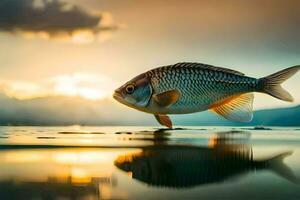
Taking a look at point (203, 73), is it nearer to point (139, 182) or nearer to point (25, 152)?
point (25, 152)

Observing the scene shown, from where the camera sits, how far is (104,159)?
7.98ft

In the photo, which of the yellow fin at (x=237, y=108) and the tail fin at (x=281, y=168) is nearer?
the tail fin at (x=281, y=168)

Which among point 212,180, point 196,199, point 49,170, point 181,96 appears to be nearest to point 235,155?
point 181,96

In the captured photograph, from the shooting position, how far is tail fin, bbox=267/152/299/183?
1.85 meters

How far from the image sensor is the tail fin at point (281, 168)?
185 cm

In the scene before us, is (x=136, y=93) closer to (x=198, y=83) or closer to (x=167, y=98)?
(x=167, y=98)

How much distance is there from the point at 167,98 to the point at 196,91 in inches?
8.7

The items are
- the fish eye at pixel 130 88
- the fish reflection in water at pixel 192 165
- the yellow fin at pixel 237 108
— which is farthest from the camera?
the yellow fin at pixel 237 108

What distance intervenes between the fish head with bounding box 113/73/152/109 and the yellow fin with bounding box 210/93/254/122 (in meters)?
0.45

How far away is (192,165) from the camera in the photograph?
7.11 feet

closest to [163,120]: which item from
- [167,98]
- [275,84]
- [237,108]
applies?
[167,98]

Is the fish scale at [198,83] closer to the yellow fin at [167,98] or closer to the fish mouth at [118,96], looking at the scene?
the yellow fin at [167,98]

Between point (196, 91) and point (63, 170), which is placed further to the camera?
point (196, 91)

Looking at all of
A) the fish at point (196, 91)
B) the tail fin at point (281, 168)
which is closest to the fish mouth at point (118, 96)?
the fish at point (196, 91)
